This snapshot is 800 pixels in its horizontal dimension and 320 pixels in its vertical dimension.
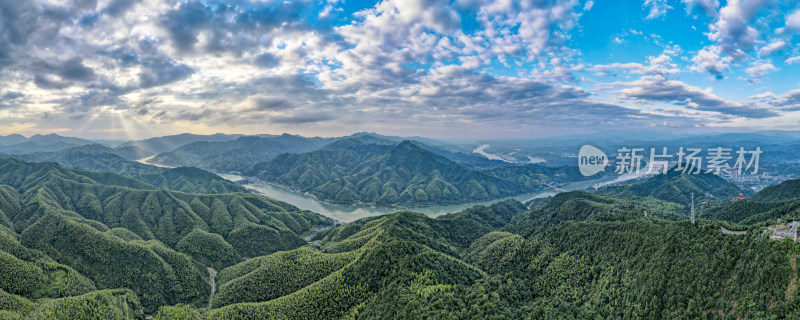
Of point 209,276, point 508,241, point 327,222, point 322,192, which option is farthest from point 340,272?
point 322,192

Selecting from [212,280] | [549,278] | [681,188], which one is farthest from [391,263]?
[681,188]

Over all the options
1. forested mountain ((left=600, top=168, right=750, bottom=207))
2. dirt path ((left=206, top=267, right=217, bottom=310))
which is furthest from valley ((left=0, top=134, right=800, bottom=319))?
forested mountain ((left=600, top=168, right=750, bottom=207))

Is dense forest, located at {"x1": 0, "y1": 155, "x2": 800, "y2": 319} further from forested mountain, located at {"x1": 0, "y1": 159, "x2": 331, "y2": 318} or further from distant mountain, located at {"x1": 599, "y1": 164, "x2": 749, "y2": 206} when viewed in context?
distant mountain, located at {"x1": 599, "y1": 164, "x2": 749, "y2": 206}

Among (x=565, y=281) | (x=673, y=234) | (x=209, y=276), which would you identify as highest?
(x=673, y=234)

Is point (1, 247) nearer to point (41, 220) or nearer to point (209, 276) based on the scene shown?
point (41, 220)

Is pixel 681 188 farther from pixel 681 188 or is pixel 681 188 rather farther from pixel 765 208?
pixel 765 208

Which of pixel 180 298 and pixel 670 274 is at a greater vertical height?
pixel 670 274
